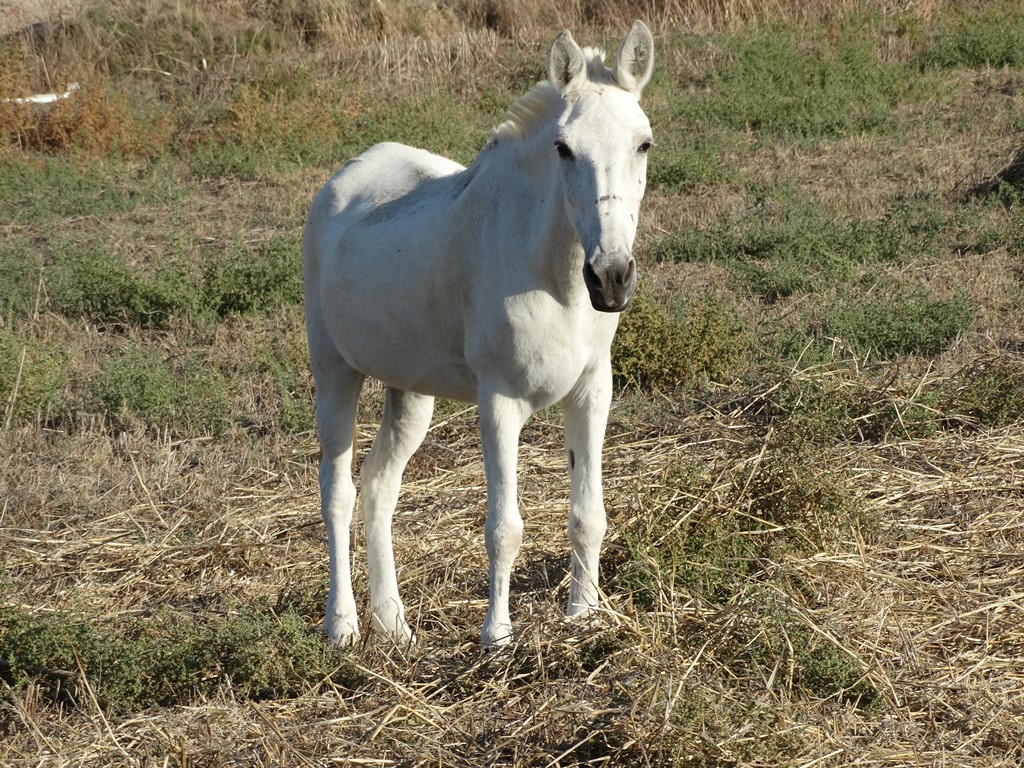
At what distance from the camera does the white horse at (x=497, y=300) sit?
13.0 feet

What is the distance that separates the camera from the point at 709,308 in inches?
306

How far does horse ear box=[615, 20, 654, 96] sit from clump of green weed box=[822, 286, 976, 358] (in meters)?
3.62

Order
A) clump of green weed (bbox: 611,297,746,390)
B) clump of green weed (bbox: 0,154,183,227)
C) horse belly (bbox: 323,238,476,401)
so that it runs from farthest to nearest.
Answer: clump of green weed (bbox: 0,154,183,227) < clump of green weed (bbox: 611,297,746,390) < horse belly (bbox: 323,238,476,401)

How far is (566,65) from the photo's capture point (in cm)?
411

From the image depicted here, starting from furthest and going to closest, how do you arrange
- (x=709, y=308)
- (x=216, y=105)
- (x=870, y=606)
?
(x=216, y=105)
(x=709, y=308)
(x=870, y=606)

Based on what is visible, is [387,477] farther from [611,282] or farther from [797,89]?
[797,89]

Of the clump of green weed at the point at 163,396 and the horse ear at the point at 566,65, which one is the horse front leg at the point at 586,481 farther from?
the clump of green weed at the point at 163,396

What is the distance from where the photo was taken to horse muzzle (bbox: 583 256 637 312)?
3695 millimetres

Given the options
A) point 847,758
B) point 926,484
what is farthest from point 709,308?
point 847,758

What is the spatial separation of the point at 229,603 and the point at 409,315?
1383 mm

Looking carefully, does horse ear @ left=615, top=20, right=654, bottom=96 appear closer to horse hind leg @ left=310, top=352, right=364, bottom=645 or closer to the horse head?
the horse head

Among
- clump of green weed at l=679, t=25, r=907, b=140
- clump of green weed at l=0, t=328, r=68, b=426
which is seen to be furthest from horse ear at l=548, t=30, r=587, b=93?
clump of green weed at l=679, t=25, r=907, b=140

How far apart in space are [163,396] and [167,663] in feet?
10.7

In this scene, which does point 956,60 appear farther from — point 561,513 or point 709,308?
point 561,513
